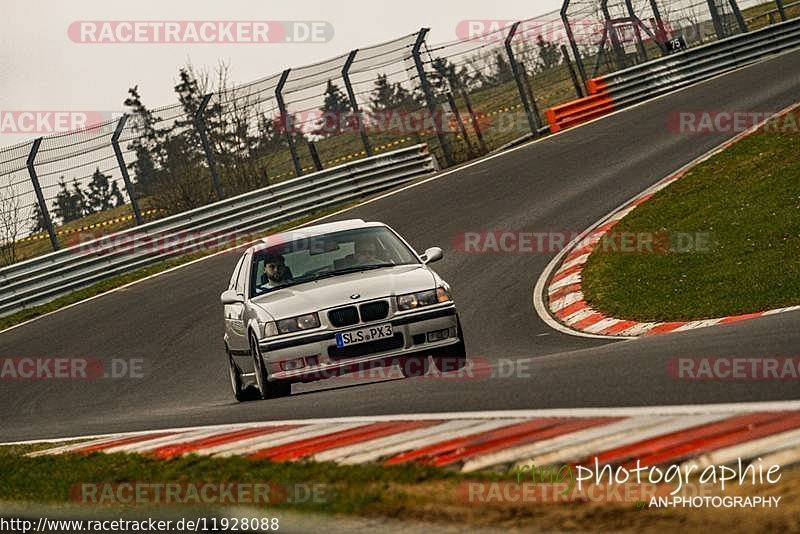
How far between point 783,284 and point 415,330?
4531 millimetres

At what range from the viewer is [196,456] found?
634 centimetres

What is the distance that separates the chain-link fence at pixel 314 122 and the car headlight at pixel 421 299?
14.2 m

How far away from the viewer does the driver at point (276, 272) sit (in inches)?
422

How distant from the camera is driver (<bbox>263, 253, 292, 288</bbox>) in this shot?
10727 mm

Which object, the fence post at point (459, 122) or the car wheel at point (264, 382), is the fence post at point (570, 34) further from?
the car wheel at point (264, 382)

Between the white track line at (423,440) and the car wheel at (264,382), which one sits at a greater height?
the white track line at (423,440)

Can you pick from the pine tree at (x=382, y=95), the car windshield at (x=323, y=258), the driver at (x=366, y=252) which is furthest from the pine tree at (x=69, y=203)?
the driver at (x=366, y=252)

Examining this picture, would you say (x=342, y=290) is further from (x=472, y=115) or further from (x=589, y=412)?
(x=472, y=115)

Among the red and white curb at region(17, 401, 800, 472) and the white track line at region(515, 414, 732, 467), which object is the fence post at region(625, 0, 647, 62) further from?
the white track line at region(515, 414, 732, 467)

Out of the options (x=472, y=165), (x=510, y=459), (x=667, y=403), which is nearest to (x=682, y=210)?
(x=472, y=165)

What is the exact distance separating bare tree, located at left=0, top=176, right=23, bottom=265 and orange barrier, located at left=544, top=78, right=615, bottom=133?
12.5m

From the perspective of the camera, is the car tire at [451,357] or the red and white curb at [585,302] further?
the red and white curb at [585,302]

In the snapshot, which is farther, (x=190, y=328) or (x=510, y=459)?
(x=190, y=328)

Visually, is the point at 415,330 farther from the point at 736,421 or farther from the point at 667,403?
the point at 736,421
